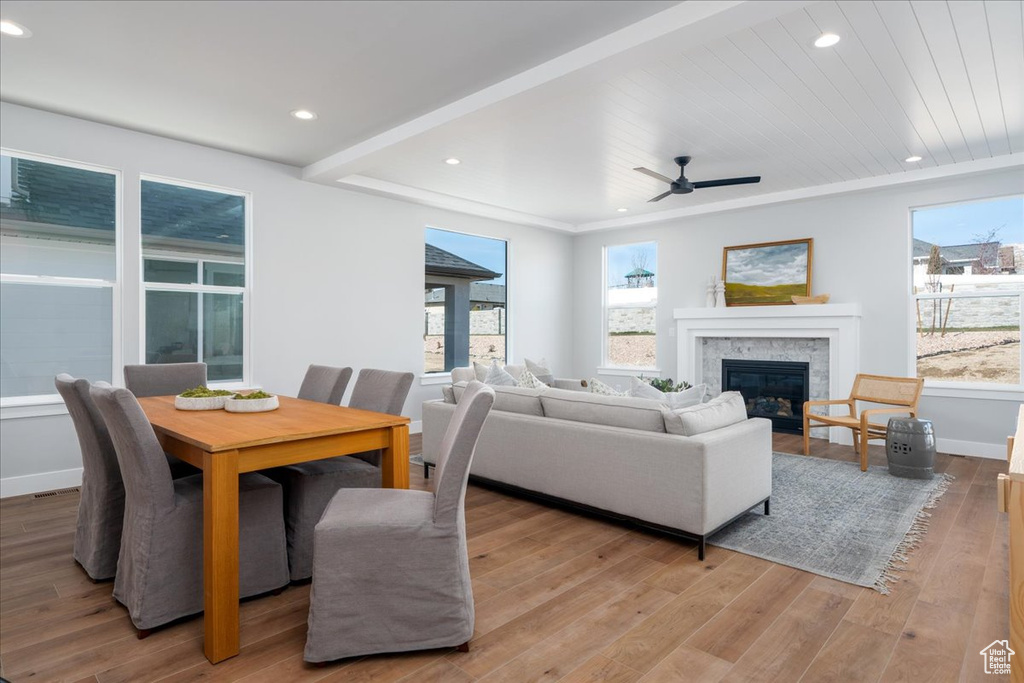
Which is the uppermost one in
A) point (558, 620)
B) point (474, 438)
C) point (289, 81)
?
point (289, 81)

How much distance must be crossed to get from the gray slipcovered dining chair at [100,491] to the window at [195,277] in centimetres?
216

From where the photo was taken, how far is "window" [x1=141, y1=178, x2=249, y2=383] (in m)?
4.57

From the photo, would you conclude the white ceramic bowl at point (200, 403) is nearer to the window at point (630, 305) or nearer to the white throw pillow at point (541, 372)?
the white throw pillow at point (541, 372)

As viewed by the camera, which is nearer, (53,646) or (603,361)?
(53,646)

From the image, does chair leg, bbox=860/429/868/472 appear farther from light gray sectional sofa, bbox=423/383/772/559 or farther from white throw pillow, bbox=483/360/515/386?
white throw pillow, bbox=483/360/515/386

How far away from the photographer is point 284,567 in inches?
99.8

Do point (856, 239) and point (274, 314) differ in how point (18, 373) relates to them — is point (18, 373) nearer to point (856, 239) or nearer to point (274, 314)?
point (274, 314)

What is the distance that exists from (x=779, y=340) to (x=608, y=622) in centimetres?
508

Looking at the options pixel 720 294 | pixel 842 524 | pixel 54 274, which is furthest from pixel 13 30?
pixel 720 294

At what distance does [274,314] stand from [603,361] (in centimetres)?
455

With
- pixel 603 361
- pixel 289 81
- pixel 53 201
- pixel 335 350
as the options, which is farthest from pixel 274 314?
pixel 603 361

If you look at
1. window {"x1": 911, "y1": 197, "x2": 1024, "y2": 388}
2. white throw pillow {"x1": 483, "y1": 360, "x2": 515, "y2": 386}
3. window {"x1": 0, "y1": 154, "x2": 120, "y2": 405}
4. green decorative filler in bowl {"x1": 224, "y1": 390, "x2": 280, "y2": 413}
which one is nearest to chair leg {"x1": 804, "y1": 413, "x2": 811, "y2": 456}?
window {"x1": 911, "y1": 197, "x2": 1024, "y2": 388}

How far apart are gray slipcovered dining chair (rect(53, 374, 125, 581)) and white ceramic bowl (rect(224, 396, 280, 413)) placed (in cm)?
51

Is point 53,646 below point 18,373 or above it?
below
